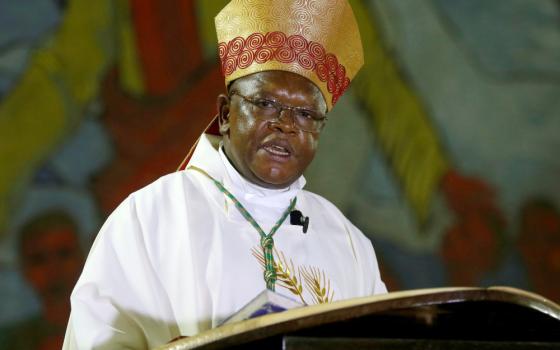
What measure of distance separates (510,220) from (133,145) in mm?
2744

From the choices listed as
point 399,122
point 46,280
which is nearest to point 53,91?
point 46,280

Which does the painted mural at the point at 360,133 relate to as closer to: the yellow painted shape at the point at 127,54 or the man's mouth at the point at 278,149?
the yellow painted shape at the point at 127,54

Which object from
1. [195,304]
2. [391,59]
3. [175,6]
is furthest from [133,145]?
[195,304]

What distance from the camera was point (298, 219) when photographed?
297cm

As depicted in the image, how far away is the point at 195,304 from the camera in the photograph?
257 cm

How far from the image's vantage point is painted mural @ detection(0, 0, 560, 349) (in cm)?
569

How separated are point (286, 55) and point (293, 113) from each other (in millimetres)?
248

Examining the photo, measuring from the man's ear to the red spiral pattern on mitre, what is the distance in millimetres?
120

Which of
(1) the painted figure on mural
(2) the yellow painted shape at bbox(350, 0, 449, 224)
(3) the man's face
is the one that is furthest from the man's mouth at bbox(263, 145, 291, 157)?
(2) the yellow painted shape at bbox(350, 0, 449, 224)

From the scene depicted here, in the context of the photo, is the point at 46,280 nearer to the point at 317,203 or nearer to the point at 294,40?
the point at 317,203

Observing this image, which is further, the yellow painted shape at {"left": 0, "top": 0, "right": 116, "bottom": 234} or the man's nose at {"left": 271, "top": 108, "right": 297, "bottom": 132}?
the yellow painted shape at {"left": 0, "top": 0, "right": 116, "bottom": 234}

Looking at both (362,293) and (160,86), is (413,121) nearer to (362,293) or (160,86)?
(160,86)

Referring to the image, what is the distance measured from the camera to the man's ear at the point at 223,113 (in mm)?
2953

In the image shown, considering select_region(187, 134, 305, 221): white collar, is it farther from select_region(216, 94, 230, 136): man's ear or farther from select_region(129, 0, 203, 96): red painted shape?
select_region(129, 0, 203, 96): red painted shape
